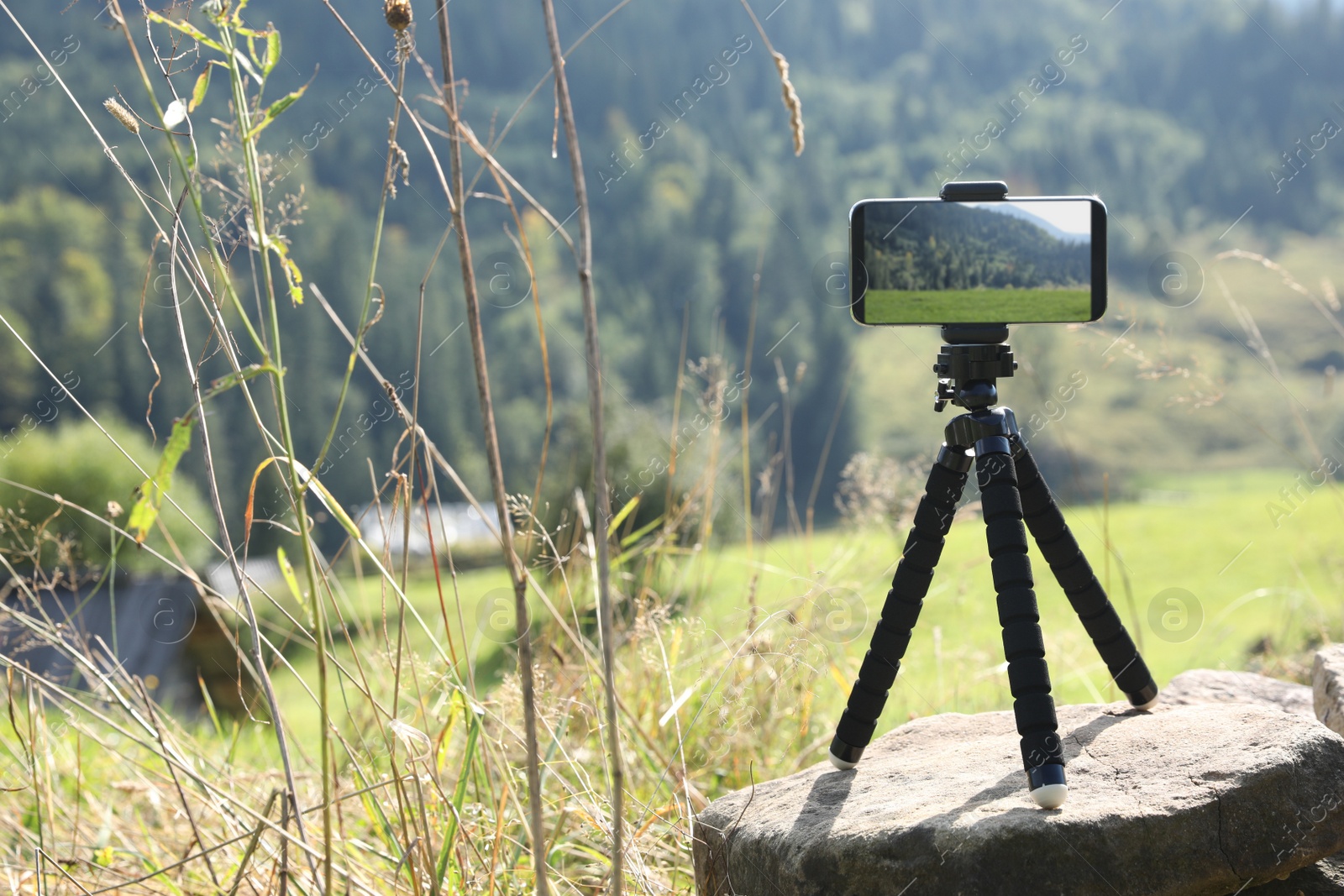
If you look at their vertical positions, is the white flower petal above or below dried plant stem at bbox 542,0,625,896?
above

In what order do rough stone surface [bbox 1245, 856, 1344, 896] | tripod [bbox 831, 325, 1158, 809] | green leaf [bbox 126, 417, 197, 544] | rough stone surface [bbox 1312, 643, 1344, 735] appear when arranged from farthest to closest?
rough stone surface [bbox 1312, 643, 1344, 735] < rough stone surface [bbox 1245, 856, 1344, 896] < tripod [bbox 831, 325, 1158, 809] < green leaf [bbox 126, 417, 197, 544]

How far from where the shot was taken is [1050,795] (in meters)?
1.46

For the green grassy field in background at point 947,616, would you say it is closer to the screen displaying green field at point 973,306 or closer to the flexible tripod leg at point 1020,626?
the flexible tripod leg at point 1020,626

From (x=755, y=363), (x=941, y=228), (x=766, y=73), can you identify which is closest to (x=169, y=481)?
(x=941, y=228)

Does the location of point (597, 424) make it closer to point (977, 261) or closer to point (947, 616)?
point (977, 261)

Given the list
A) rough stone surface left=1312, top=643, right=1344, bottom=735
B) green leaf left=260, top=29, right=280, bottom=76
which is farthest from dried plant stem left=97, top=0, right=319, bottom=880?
rough stone surface left=1312, top=643, right=1344, bottom=735

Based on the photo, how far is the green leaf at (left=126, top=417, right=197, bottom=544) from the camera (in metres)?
0.75

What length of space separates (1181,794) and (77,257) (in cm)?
6115

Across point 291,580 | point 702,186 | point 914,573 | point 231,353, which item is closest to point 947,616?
point 914,573

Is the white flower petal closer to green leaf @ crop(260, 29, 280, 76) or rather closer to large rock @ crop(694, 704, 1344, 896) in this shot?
green leaf @ crop(260, 29, 280, 76)

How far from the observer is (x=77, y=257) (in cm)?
5100

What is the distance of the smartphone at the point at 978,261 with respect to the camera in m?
1.64

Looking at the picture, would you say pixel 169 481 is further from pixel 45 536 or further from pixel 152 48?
pixel 45 536

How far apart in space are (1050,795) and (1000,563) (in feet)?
1.24
